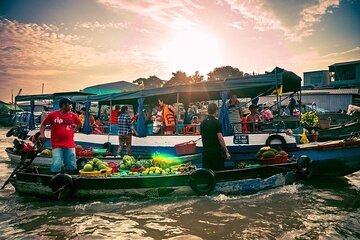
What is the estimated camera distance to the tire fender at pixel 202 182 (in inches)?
262

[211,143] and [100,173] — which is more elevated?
[211,143]

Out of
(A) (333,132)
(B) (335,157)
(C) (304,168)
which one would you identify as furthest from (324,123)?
(C) (304,168)

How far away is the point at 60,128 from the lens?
6555 millimetres

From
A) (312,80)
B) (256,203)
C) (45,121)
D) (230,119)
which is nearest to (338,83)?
(312,80)

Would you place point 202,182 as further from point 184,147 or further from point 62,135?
point 62,135

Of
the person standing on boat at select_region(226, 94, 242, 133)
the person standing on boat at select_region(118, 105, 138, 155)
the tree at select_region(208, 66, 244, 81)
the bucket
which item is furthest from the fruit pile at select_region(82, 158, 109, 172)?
the tree at select_region(208, 66, 244, 81)

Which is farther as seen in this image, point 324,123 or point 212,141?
point 324,123

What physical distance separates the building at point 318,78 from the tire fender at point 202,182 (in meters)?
35.3

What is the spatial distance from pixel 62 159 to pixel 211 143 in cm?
350

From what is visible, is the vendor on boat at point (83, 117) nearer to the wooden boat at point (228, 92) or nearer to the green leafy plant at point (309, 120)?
the wooden boat at point (228, 92)

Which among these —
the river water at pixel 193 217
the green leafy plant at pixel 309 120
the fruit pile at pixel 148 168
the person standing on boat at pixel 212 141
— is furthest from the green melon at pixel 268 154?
the green leafy plant at pixel 309 120

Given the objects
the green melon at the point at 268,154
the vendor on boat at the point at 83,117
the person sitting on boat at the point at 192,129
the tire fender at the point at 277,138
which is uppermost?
the vendor on boat at the point at 83,117

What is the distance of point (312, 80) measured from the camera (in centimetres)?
3981

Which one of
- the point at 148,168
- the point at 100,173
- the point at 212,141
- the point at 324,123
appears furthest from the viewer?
the point at 324,123
